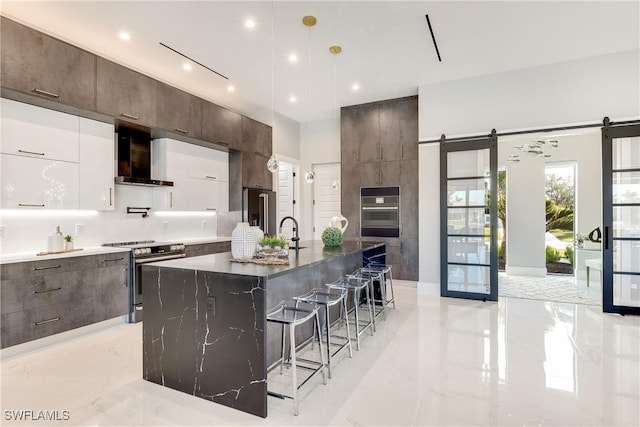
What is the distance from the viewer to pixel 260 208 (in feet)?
19.5

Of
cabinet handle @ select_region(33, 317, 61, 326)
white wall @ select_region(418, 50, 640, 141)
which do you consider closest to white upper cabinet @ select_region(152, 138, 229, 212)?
cabinet handle @ select_region(33, 317, 61, 326)

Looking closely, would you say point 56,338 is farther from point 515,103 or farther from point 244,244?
point 515,103

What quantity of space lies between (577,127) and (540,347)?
3.05 m

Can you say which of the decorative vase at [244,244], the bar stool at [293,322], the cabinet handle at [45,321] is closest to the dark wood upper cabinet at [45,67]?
the cabinet handle at [45,321]

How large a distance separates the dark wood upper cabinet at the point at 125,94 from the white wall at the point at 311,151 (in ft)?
11.5

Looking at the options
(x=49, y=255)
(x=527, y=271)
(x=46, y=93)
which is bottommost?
(x=527, y=271)

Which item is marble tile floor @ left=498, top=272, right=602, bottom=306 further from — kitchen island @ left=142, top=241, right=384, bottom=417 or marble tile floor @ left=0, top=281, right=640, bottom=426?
kitchen island @ left=142, top=241, right=384, bottom=417

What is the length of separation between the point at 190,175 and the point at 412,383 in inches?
159

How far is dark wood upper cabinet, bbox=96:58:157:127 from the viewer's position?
3.63 meters

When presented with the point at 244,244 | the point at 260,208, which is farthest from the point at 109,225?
the point at 244,244

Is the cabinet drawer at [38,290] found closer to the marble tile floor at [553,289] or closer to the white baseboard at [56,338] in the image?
the white baseboard at [56,338]

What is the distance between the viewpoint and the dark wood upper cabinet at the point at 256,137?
18.6 ft

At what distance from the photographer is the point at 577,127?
4422 millimetres

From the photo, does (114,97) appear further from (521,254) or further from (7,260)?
(521,254)
